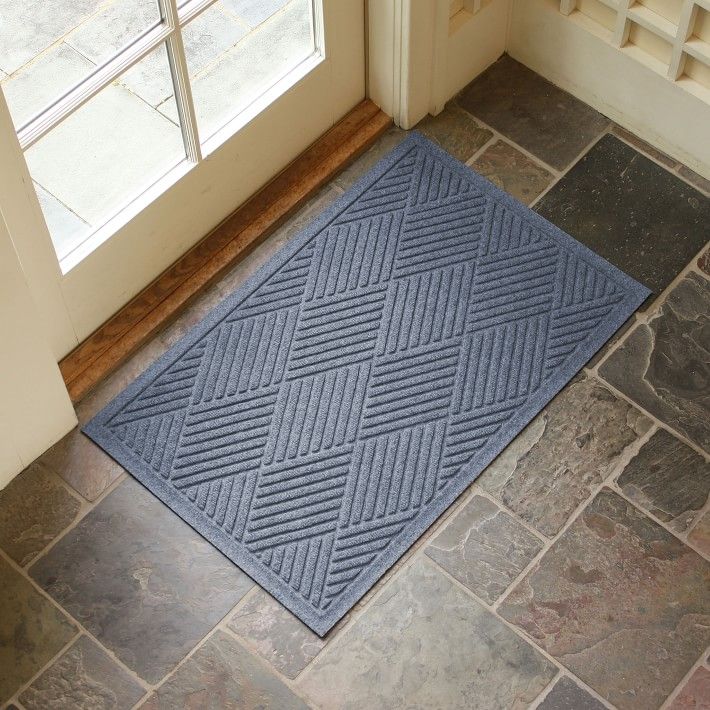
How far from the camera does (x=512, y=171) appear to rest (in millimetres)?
2535

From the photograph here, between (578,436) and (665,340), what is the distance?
0.28 meters

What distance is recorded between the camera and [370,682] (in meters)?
1.98

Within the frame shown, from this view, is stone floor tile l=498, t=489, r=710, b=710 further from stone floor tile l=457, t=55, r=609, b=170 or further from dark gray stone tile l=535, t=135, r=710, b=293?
stone floor tile l=457, t=55, r=609, b=170

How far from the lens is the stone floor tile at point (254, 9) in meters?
2.16

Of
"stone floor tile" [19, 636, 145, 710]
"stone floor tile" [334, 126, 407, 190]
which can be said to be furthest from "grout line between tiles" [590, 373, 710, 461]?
"stone floor tile" [19, 636, 145, 710]

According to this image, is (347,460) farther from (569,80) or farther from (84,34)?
(569,80)

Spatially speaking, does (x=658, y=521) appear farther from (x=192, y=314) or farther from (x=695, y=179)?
(x=192, y=314)

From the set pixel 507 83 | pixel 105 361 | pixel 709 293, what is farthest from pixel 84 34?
pixel 709 293

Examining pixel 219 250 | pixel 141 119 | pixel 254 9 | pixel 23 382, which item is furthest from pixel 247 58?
pixel 23 382

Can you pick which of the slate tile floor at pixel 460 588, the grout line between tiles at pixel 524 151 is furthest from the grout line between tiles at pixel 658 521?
the grout line between tiles at pixel 524 151

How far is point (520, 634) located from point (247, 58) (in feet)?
3.80

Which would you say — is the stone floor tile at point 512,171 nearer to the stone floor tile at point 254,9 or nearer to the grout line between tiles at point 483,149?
the grout line between tiles at point 483,149

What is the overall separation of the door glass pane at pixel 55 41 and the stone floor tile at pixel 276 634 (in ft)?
2.90

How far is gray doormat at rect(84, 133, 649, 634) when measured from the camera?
6.92 ft
